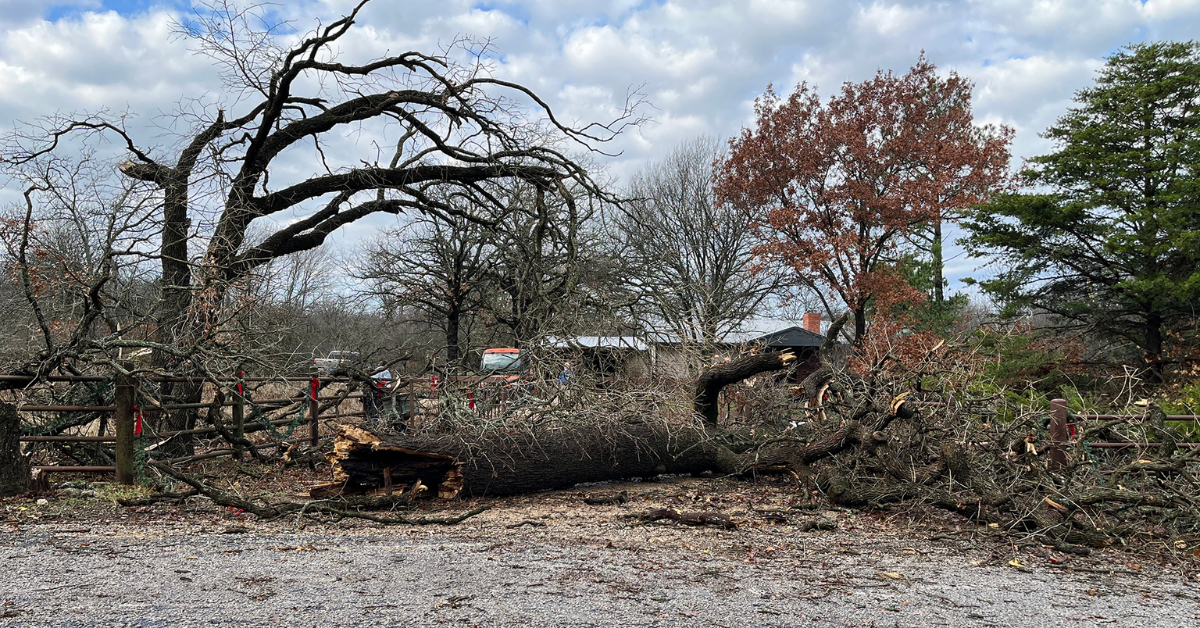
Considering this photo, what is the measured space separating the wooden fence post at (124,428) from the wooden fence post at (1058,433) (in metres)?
8.67

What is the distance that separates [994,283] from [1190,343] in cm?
396

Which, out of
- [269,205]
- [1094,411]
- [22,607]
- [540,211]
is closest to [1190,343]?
[1094,411]

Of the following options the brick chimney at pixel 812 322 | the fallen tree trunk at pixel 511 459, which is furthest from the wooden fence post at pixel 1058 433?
the brick chimney at pixel 812 322

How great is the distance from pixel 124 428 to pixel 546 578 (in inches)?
209

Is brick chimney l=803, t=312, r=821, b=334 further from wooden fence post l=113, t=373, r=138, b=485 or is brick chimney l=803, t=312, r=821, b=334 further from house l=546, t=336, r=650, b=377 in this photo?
wooden fence post l=113, t=373, r=138, b=485

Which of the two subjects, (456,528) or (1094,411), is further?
(1094,411)

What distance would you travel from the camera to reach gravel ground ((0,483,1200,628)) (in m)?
3.99

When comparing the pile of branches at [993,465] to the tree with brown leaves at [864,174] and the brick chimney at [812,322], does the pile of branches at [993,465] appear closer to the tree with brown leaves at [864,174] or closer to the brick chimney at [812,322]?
the tree with brown leaves at [864,174]

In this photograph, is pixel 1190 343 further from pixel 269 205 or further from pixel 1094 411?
pixel 269 205

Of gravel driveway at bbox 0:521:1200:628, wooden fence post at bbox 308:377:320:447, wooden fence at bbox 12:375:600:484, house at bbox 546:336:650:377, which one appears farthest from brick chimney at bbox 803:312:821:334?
gravel driveway at bbox 0:521:1200:628

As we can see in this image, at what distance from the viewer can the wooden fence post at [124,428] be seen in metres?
7.75

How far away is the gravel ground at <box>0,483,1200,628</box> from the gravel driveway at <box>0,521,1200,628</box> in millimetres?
15

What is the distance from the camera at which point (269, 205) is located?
10234 mm

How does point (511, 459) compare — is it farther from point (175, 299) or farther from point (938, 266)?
point (938, 266)
